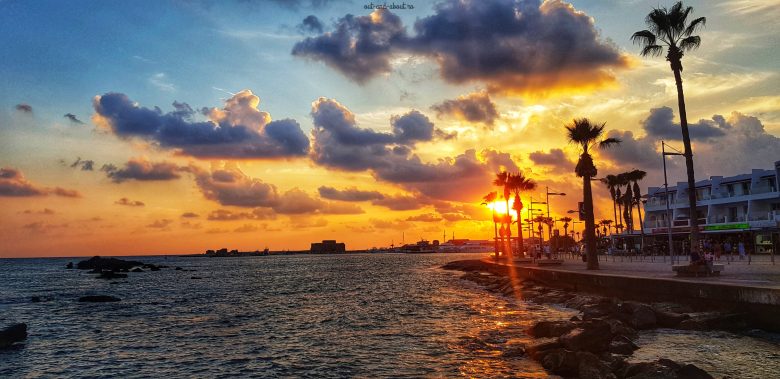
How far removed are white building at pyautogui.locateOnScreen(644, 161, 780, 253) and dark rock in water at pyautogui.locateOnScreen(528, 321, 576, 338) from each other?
58.8 m

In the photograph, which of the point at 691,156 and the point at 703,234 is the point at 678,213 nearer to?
the point at 703,234

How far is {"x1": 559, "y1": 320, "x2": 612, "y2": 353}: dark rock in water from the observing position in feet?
61.0

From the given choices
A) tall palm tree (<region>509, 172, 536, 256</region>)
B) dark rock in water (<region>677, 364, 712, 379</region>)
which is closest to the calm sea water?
dark rock in water (<region>677, 364, 712, 379</region>)

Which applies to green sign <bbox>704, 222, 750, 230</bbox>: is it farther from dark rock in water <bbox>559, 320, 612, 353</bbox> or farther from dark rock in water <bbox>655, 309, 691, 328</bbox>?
dark rock in water <bbox>559, 320, 612, 353</bbox>

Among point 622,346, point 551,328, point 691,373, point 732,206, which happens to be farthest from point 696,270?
point 732,206

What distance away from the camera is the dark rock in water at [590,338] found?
18578 millimetres

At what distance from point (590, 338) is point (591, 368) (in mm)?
3055

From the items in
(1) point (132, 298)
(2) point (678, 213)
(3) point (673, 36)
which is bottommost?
(1) point (132, 298)

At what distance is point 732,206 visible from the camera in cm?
7856

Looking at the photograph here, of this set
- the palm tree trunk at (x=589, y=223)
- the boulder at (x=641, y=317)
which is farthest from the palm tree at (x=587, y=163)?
the boulder at (x=641, y=317)

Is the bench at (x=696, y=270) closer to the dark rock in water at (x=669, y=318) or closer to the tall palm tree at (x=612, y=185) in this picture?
the dark rock in water at (x=669, y=318)

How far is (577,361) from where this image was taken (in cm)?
1697

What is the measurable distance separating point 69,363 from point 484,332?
758 inches

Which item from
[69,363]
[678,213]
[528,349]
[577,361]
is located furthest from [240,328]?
[678,213]
